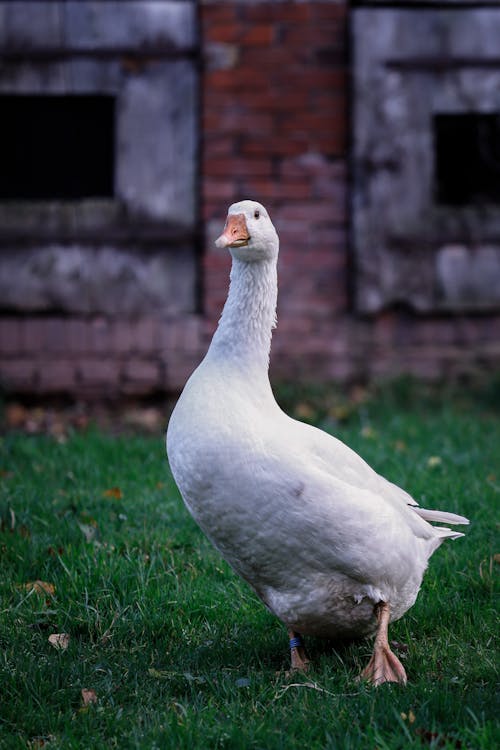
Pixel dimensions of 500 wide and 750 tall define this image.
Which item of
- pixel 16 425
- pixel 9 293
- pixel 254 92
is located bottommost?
pixel 16 425

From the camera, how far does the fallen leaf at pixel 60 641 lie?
3.33 meters

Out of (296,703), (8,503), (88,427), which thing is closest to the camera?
(296,703)

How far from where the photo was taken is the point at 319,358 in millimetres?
7496

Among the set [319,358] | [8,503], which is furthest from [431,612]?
[319,358]

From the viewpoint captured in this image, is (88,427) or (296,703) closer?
(296,703)

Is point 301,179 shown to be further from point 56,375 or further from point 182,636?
point 182,636

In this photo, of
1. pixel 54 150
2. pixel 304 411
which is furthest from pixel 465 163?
pixel 54 150

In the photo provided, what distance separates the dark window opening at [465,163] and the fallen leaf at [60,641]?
18.6ft

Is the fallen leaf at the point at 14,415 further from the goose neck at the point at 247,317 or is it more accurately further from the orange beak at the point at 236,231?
the orange beak at the point at 236,231

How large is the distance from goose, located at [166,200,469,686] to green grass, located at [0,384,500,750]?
0.21 m

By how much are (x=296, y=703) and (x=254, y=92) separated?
5285 mm

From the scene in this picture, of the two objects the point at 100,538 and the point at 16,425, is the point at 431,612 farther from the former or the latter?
the point at 16,425

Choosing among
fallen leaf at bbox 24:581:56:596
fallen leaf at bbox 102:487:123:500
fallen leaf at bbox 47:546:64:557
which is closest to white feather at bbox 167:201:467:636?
fallen leaf at bbox 24:581:56:596

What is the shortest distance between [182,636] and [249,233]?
4.59 feet
